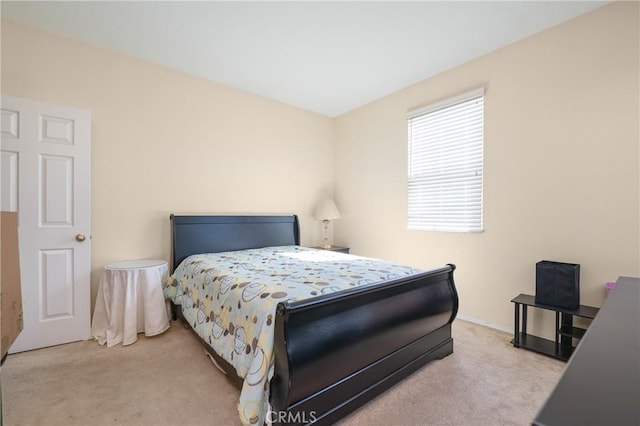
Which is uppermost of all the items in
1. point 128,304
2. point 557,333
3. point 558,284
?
point 558,284

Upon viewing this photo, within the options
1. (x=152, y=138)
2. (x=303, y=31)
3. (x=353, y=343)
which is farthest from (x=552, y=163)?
(x=152, y=138)

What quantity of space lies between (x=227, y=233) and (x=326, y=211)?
56.1 inches

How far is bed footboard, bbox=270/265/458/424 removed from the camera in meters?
1.39

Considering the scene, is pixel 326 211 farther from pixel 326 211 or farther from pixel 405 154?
pixel 405 154

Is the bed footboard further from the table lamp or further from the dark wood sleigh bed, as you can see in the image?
the table lamp

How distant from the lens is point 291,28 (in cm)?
251

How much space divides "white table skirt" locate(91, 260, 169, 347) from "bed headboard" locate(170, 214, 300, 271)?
0.44 m

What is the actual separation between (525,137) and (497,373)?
2039 millimetres

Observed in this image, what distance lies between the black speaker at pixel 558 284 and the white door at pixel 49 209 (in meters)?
3.93

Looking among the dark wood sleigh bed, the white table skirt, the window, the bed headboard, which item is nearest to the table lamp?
the bed headboard

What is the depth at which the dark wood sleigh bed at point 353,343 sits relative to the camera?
1389mm

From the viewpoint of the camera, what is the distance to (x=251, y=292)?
1.78 metres

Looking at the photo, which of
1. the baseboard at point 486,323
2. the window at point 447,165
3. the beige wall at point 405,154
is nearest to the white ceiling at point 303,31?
the beige wall at point 405,154

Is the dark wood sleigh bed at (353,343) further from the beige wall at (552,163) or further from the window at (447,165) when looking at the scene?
the window at (447,165)
